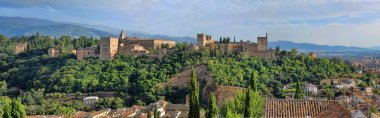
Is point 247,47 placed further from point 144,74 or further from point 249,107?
point 249,107

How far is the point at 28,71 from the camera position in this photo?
62375 millimetres

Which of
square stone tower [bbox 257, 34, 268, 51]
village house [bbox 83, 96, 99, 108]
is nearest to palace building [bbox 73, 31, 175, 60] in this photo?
village house [bbox 83, 96, 99, 108]

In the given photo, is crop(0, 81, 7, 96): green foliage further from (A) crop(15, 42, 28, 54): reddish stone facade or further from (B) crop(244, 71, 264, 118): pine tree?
(B) crop(244, 71, 264, 118): pine tree

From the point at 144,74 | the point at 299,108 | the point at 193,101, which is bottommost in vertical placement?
the point at 144,74

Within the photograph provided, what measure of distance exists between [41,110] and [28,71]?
20.5 m

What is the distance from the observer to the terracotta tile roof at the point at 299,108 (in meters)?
14.1

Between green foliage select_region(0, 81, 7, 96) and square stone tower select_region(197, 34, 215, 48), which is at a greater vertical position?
square stone tower select_region(197, 34, 215, 48)

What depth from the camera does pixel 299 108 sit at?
14.4 meters

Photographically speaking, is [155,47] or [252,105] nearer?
[252,105]

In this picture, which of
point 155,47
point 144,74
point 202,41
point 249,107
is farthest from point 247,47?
point 249,107

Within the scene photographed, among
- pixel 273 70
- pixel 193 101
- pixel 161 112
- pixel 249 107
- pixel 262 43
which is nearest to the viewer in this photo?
pixel 249 107

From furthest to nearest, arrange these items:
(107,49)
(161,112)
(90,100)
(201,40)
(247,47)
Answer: (201,40)
(107,49)
(247,47)
(90,100)
(161,112)

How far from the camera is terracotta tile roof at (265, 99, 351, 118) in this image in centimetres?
1411

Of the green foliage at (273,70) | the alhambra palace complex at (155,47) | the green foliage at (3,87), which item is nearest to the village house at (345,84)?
the green foliage at (273,70)
